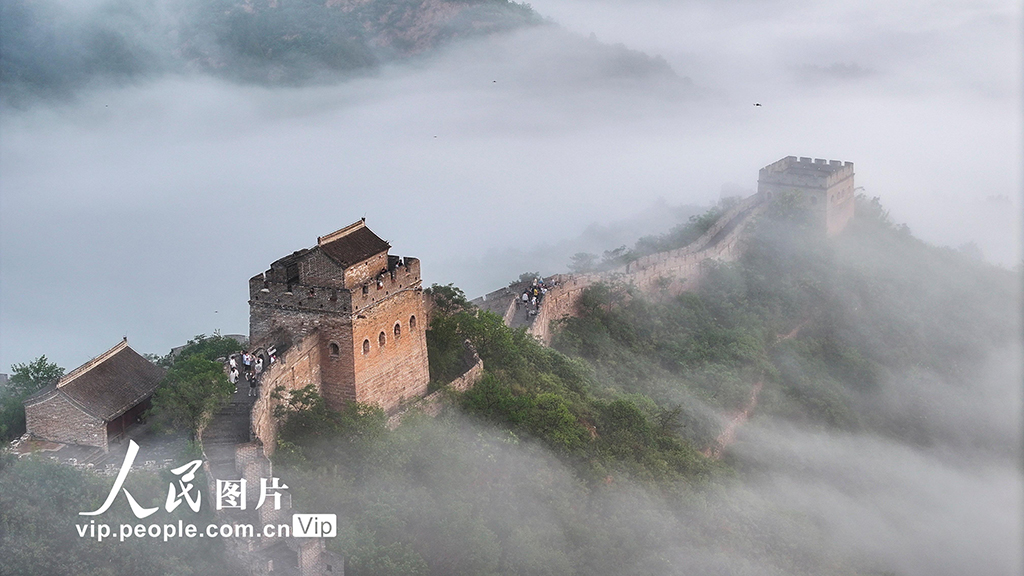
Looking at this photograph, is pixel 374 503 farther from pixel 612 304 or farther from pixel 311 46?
pixel 311 46

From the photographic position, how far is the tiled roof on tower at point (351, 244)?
28.0 m

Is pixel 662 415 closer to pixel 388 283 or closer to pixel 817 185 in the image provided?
pixel 388 283

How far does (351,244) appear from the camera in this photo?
28.8 meters

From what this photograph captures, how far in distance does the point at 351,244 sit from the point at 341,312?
1.70 metres

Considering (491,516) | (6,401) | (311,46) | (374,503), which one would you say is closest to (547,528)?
(491,516)

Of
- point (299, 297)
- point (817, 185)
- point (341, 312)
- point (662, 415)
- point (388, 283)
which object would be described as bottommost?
point (662, 415)

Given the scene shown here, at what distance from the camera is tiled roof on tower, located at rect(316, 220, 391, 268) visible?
28031 mm

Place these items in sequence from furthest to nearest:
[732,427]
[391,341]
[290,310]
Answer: [732,427] < [391,341] < [290,310]

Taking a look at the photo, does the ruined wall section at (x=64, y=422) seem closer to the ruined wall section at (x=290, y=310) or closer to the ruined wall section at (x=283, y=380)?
the ruined wall section at (x=283, y=380)

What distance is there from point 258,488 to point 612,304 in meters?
22.3

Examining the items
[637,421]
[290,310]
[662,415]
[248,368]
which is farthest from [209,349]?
[662,415]

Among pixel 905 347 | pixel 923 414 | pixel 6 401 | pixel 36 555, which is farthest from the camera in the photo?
pixel 905 347

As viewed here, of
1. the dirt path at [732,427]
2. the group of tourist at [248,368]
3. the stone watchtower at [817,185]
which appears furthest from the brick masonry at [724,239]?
the group of tourist at [248,368]

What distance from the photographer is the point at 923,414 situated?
44562mm
